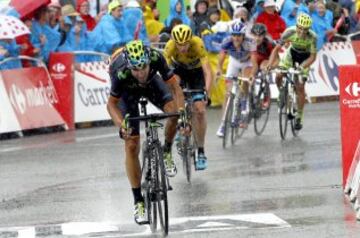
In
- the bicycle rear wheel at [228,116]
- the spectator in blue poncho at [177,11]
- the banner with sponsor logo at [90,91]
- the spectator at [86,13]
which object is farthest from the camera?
the spectator in blue poncho at [177,11]

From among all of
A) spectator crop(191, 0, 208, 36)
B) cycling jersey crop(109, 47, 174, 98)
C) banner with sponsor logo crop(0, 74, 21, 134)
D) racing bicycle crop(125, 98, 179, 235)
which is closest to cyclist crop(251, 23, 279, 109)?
banner with sponsor logo crop(0, 74, 21, 134)

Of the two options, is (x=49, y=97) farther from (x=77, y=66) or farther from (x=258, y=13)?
(x=258, y=13)

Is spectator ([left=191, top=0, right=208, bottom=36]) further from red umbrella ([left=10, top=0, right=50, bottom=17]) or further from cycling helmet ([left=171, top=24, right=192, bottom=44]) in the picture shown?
cycling helmet ([left=171, top=24, right=192, bottom=44])

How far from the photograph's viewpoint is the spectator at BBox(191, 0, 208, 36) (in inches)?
1080

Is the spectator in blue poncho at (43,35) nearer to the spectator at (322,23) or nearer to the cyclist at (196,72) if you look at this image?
the cyclist at (196,72)

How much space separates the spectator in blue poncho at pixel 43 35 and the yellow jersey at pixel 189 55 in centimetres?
622

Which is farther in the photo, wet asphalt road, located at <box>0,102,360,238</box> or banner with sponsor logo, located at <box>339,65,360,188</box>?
banner with sponsor logo, located at <box>339,65,360,188</box>

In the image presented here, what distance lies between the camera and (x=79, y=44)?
24.2m

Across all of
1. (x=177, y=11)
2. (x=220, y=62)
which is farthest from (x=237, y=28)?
(x=177, y=11)

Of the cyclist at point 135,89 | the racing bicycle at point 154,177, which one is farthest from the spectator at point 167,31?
the racing bicycle at point 154,177

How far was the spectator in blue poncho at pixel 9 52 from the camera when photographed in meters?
21.5

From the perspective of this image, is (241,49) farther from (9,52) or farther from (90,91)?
(90,91)

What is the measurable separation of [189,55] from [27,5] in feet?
22.1

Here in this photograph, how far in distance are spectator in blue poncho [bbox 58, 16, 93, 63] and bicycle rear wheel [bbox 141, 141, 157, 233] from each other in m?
11.7
